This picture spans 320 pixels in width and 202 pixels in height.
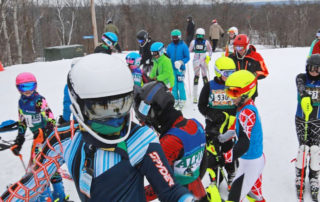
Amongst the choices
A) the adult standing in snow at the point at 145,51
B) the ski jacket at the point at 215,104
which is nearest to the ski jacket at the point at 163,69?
the adult standing in snow at the point at 145,51

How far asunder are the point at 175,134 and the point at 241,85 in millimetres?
1209

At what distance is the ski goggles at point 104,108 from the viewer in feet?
4.72

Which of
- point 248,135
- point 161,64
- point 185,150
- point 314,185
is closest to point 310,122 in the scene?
point 314,185

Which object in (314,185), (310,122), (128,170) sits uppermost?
(128,170)

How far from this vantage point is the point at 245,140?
9.57 ft

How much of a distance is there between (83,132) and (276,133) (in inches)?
221

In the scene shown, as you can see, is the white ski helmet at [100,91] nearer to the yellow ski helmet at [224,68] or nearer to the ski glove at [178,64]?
the yellow ski helmet at [224,68]

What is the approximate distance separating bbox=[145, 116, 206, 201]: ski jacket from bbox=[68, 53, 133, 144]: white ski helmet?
768 millimetres

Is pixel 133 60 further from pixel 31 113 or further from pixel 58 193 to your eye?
pixel 58 193

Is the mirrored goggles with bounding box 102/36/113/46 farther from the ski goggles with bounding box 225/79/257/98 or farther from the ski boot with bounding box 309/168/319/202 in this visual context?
the ski boot with bounding box 309/168/319/202

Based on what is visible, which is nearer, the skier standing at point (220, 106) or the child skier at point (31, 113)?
the child skier at point (31, 113)

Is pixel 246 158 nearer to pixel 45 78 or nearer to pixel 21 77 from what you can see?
pixel 21 77

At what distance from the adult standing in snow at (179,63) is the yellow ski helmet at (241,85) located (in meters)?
4.66

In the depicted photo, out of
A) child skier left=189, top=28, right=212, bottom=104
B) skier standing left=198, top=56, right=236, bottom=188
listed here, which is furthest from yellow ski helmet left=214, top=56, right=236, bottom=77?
child skier left=189, top=28, right=212, bottom=104
